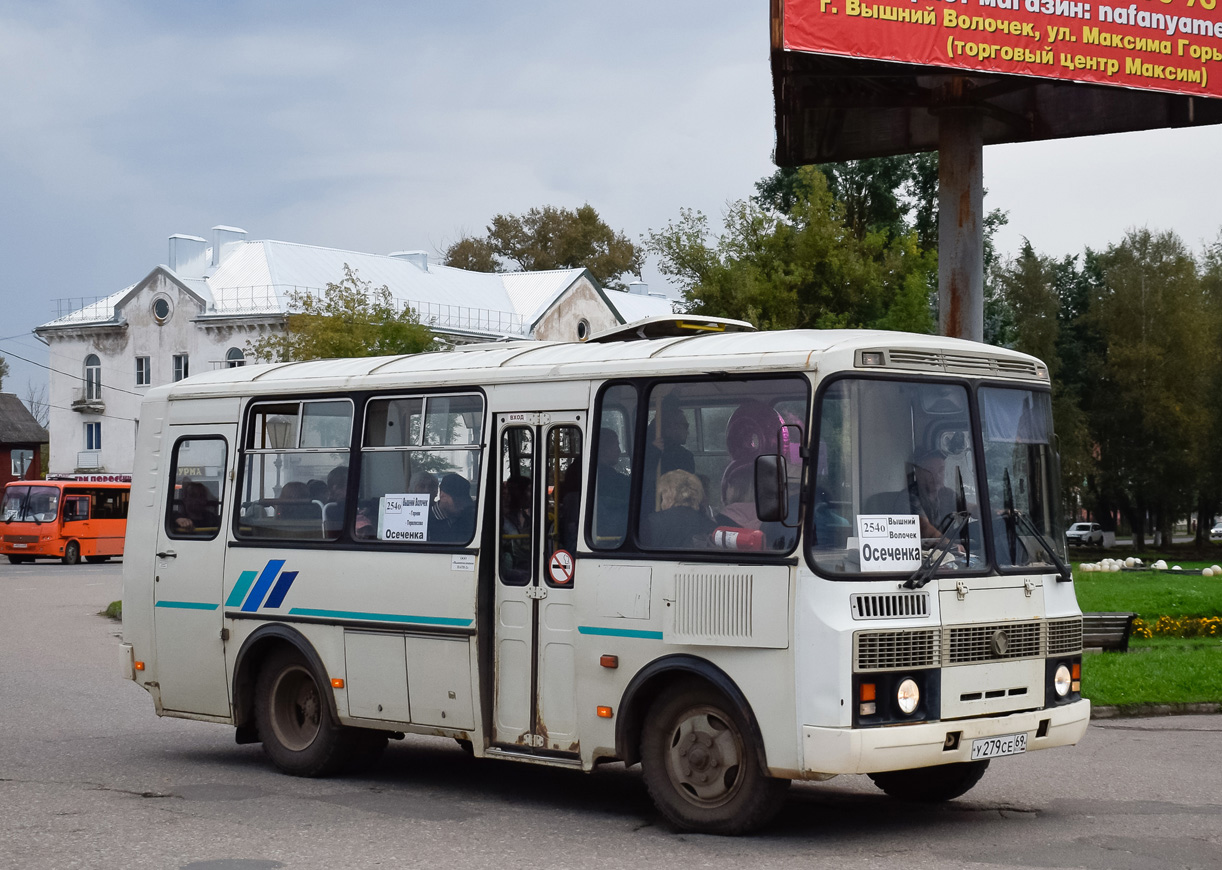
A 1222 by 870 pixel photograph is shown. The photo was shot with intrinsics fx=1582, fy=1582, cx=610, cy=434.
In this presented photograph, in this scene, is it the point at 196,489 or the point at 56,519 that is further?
the point at 56,519

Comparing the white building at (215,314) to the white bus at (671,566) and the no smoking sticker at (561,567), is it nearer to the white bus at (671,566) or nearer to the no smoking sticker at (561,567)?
the white bus at (671,566)

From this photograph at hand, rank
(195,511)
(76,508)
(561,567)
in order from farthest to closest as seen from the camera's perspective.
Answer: (76,508), (195,511), (561,567)

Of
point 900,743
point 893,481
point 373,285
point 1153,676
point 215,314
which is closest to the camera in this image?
point 900,743

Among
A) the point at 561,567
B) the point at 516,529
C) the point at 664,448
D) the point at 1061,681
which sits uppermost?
the point at 664,448

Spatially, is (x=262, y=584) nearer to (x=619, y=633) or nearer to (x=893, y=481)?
(x=619, y=633)

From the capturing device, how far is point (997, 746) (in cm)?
867

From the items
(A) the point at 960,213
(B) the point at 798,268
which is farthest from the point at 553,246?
(A) the point at 960,213

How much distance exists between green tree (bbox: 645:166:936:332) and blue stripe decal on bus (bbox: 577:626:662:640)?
28.9 m

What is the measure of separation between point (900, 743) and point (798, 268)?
105 feet

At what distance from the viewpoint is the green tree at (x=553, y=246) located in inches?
3415

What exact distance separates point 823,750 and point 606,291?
76542 mm

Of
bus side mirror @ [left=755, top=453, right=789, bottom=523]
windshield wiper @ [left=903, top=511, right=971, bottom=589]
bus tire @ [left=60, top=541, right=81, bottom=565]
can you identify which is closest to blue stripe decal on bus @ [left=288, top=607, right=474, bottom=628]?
bus side mirror @ [left=755, top=453, right=789, bottom=523]

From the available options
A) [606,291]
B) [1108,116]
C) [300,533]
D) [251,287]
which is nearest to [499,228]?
[606,291]

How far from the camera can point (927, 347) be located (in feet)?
29.3
